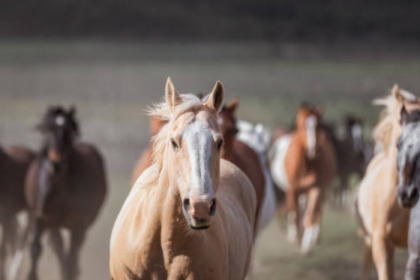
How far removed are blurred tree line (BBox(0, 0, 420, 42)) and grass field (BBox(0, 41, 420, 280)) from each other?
2.18 ft

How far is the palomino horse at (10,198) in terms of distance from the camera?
346 inches

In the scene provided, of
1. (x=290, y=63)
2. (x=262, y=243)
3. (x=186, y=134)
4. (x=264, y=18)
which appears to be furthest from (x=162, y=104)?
(x=264, y=18)

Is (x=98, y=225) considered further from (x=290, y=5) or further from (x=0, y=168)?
(x=290, y=5)

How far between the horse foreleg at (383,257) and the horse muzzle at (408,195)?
0.99 meters

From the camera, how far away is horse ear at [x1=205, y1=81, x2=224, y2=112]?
13.9 ft

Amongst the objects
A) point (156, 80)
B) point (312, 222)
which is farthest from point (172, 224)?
point (156, 80)

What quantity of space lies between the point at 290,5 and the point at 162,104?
27.3m

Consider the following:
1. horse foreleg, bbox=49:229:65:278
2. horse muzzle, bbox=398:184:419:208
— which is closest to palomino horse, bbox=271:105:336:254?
horse foreleg, bbox=49:229:65:278

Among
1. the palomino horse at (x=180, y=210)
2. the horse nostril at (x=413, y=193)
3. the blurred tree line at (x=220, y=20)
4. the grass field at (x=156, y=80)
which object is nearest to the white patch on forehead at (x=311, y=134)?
the horse nostril at (x=413, y=193)

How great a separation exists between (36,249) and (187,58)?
19.7 meters

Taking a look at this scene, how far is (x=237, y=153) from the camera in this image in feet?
22.2

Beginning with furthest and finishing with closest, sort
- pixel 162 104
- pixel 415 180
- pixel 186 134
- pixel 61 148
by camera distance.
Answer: pixel 61 148 → pixel 415 180 → pixel 162 104 → pixel 186 134

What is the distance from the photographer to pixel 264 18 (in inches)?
1180

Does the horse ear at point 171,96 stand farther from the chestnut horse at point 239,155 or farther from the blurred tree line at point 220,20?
the blurred tree line at point 220,20
